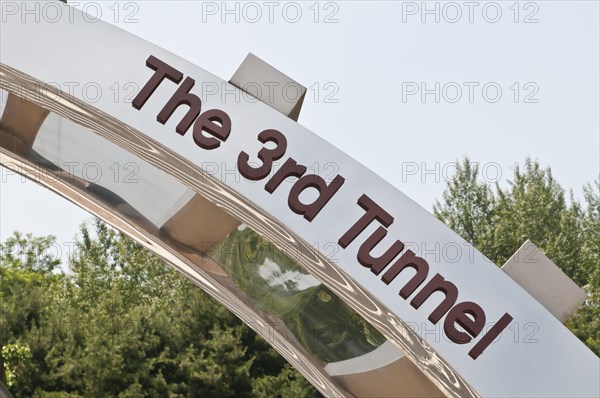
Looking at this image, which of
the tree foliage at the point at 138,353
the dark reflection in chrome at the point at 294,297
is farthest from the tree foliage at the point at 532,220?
the dark reflection in chrome at the point at 294,297

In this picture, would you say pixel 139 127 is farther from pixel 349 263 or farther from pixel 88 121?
pixel 349 263

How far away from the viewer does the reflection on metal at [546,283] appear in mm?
4098

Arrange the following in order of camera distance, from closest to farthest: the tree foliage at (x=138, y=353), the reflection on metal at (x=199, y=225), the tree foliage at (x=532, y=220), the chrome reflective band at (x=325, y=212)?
the chrome reflective band at (x=325, y=212) → the reflection on metal at (x=199, y=225) → the tree foliage at (x=138, y=353) → the tree foliage at (x=532, y=220)

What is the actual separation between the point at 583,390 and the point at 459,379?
493mm

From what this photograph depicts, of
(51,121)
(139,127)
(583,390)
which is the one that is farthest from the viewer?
(51,121)

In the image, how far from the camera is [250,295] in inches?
223

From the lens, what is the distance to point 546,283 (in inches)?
A: 162

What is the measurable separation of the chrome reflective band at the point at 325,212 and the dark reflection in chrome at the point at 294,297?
142cm

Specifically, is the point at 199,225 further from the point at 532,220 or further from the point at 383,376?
the point at 532,220

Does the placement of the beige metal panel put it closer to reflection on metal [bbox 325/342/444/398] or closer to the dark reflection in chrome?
the dark reflection in chrome

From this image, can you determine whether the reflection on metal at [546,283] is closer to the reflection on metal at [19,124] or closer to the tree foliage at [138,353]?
the reflection on metal at [19,124]

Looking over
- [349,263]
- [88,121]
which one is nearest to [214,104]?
[88,121]

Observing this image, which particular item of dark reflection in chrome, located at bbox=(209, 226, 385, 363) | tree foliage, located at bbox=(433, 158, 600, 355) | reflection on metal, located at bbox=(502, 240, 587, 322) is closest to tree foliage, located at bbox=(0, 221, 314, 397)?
tree foliage, located at bbox=(433, 158, 600, 355)

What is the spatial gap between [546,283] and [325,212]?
1.03 meters
